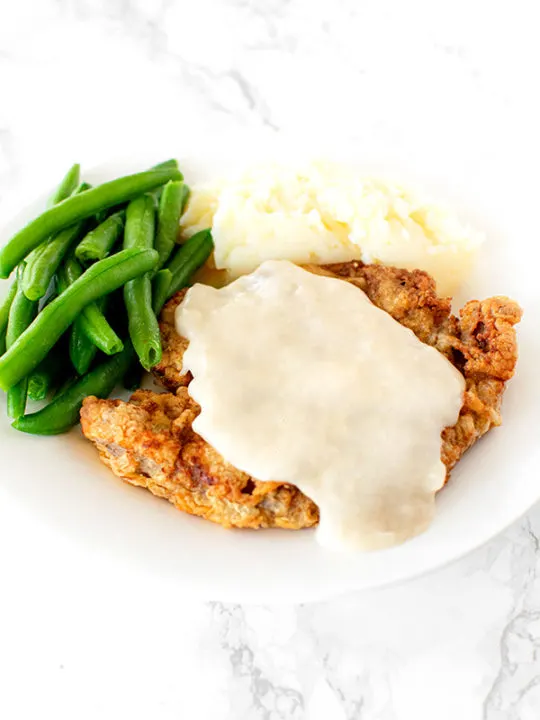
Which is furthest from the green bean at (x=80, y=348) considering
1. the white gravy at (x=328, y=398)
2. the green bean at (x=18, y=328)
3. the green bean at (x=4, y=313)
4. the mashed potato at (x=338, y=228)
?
the mashed potato at (x=338, y=228)

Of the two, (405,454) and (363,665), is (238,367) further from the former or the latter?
(363,665)

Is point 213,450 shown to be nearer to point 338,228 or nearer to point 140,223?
point 140,223

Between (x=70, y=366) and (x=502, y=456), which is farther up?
(x=502, y=456)

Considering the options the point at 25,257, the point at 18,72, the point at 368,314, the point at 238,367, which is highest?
the point at 368,314

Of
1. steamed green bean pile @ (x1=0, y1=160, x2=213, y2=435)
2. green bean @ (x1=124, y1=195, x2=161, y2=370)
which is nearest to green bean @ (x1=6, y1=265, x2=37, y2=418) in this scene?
steamed green bean pile @ (x1=0, y1=160, x2=213, y2=435)

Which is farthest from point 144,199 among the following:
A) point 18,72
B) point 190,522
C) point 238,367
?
point 18,72

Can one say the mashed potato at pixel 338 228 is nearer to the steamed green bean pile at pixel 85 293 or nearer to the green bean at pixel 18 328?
the steamed green bean pile at pixel 85 293

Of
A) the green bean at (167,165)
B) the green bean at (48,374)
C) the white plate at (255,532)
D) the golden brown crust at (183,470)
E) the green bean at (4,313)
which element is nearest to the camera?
the white plate at (255,532)
